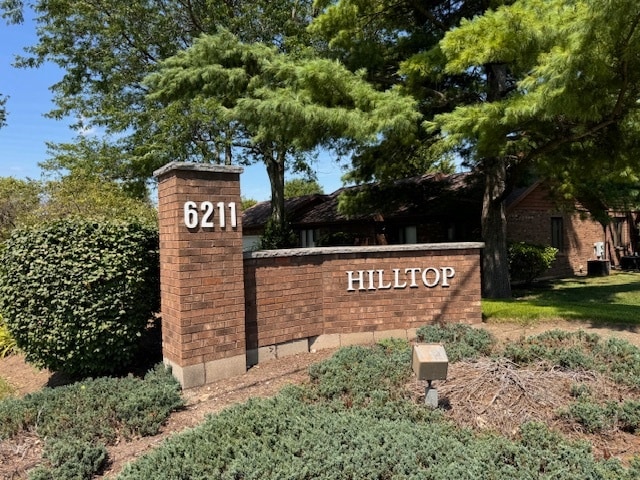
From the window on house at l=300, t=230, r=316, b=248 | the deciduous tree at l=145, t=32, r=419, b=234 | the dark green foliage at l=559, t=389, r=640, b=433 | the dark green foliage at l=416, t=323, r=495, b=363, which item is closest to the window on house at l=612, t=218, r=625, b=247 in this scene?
the window on house at l=300, t=230, r=316, b=248

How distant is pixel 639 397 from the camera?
162 inches

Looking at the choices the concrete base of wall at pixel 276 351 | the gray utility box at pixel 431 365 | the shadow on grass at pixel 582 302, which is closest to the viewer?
the gray utility box at pixel 431 365

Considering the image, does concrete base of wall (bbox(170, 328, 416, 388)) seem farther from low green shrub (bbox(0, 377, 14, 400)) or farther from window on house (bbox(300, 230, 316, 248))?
window on house (bbox(300, 230, 316, 248))

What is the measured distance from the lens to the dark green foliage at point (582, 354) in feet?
15.1

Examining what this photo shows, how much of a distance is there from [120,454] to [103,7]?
16969 mm

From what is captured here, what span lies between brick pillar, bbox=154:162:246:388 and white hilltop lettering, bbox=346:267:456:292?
1821 mm

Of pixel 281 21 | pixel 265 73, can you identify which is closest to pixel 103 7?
pixel 281 21

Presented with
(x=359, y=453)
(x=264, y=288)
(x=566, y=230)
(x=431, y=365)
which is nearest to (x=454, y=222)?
(x=566, y=230)

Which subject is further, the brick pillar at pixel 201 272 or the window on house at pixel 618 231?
the window on house at pixel 618 231

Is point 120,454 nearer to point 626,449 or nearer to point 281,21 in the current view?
point 626,449

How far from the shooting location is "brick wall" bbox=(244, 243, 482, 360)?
5902 mm

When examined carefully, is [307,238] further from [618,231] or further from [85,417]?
[85,417]

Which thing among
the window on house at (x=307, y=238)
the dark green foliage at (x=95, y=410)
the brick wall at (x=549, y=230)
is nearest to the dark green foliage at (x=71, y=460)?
the dark green foliage at (x=95, y=410)

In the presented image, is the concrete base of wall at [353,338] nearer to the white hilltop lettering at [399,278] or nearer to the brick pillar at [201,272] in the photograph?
the white hilltop lettering at [399,278]
